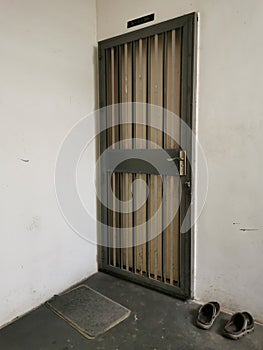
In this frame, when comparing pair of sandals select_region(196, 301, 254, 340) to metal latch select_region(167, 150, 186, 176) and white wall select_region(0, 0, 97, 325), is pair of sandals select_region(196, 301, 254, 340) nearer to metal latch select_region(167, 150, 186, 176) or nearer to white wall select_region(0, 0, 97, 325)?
metal latch select_region(167, 150, 186, 176)

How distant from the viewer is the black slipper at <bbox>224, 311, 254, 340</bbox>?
1907mm

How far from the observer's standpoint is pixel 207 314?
211 centimetres

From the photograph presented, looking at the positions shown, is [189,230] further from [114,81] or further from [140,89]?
[114,81]

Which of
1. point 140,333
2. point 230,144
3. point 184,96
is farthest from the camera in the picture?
point 184,96

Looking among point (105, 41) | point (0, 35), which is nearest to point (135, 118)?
point (105, 41)

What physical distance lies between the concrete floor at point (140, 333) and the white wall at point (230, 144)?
0.88ft

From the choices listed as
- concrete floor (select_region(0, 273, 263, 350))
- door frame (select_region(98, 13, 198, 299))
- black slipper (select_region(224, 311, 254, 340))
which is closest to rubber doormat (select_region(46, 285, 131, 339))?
concrete floor (select_region(0, 273, 263, 350))

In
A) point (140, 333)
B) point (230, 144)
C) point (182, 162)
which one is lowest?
point (140, 333)

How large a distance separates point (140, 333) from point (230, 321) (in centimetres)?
63

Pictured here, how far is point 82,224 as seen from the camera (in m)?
2.71

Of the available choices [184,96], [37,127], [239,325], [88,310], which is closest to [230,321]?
[239,325]

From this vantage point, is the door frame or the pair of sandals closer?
the pair of sandals

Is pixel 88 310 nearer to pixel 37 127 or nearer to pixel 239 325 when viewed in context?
pixel 239 325

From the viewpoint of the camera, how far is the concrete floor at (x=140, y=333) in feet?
6.10
